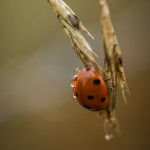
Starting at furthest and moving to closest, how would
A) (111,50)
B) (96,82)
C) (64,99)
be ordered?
1. (64,99)
2. (96,82)
3. (111,50)

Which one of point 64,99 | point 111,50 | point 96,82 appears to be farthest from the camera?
point 64,99

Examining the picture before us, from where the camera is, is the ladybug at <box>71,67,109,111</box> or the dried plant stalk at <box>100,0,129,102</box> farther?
the ladybug at <box>71,67,109,111</box>

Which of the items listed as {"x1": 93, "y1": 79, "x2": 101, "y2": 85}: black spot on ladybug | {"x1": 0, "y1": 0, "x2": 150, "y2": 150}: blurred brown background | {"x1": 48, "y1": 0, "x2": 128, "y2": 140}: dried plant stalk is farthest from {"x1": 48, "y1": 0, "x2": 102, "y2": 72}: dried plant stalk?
{"x1": 0, "y1": 0, "x2": 150, "y2": 150}: blurred brown background

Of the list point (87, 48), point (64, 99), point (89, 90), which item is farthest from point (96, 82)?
point (64, 99)

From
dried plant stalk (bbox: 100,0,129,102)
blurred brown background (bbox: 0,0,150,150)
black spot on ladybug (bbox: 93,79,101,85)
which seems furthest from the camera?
blurred brown background (bbox: 0,0,150,150)

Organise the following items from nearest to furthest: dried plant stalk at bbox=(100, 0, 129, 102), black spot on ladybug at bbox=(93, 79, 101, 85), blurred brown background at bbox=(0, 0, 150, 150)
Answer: dried plant stalk at bbox=(100, 0, 129, 102), black spot on ladybug at bbox=(93, 79, 101, 85), blurred brown background at bbox=(0, 0, 150, 150)

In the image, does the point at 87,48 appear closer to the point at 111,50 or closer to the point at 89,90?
the point at 111,50

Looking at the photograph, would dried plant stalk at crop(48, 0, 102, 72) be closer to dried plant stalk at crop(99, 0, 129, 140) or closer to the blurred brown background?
dried plant stalk at crop(99, 0, 129, 140)

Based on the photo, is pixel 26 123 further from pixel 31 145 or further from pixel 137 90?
pixel 137 90

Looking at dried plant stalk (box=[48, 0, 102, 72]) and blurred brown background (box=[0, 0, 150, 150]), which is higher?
blurred brown background (box=[0, 0, 150, 150])
